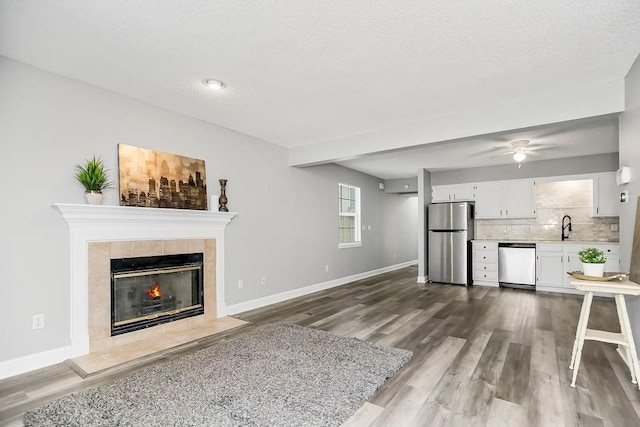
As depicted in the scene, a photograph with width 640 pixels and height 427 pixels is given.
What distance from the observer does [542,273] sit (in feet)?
19.3

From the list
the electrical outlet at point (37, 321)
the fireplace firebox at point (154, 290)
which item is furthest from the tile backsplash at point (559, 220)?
the electrical outlet at point (37, 321)

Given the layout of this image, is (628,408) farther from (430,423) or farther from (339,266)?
(339,266)

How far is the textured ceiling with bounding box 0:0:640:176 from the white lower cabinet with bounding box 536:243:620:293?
375cm

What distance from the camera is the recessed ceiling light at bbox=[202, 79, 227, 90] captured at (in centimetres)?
297

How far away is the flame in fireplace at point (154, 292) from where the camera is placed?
353cm

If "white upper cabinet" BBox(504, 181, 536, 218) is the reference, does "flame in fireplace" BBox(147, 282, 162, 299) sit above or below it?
below

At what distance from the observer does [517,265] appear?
6125 mm

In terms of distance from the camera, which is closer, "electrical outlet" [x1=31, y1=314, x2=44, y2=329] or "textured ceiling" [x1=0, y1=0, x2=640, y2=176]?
"textured ceiling" [x1=0, y1=0, x2=640, y2=176]

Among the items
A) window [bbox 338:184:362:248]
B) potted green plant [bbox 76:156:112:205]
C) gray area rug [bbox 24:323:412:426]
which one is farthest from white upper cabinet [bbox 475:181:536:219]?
potted green plant [bbox 76:156:112:205]

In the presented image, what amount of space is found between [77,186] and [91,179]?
0.52 feet

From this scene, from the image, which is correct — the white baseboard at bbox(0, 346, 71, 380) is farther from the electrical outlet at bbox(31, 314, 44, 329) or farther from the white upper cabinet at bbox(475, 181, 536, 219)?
the white upper cabinet at bbox(475, 181, 536, 219)

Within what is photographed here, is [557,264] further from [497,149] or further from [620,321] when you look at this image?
[620,321]

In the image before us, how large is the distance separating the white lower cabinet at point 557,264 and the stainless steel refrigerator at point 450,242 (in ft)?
3.94

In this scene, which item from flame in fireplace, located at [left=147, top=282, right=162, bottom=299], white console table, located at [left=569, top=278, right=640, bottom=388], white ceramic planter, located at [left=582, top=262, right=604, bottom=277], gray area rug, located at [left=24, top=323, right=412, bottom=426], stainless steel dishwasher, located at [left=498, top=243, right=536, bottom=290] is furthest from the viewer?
stainless steel dishwasher, located at [left=498, top=243, right=536, bottom=290]
